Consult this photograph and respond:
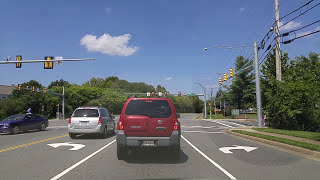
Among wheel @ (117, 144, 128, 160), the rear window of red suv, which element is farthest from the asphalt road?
the rear window of red suv

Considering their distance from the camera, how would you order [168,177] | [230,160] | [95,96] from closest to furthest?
[168,177]
[230,160]
[95,96]

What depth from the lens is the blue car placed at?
17.9 metres

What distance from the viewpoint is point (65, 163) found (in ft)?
A: 26.0

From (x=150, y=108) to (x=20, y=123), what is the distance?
13905 mm

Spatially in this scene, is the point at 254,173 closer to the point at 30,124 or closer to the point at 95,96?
the point at 30,124

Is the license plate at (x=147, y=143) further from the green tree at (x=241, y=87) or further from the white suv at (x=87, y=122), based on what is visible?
the green tree at (x=241, y=87)

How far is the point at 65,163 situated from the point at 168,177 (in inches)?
132

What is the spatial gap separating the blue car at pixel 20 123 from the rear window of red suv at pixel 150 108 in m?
13.2

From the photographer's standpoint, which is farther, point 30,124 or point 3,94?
point 3,94

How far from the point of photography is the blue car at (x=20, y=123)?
17.9 meters

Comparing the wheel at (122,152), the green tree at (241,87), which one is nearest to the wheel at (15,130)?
the wheel at (122,152)

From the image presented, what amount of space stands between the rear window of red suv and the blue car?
43.4ft

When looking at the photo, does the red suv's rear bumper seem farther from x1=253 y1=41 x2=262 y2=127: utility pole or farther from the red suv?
x1=253 y1=41 x2=262 y2=127: utility pole

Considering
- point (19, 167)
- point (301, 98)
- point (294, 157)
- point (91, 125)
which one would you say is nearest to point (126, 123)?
point (19, 167)
